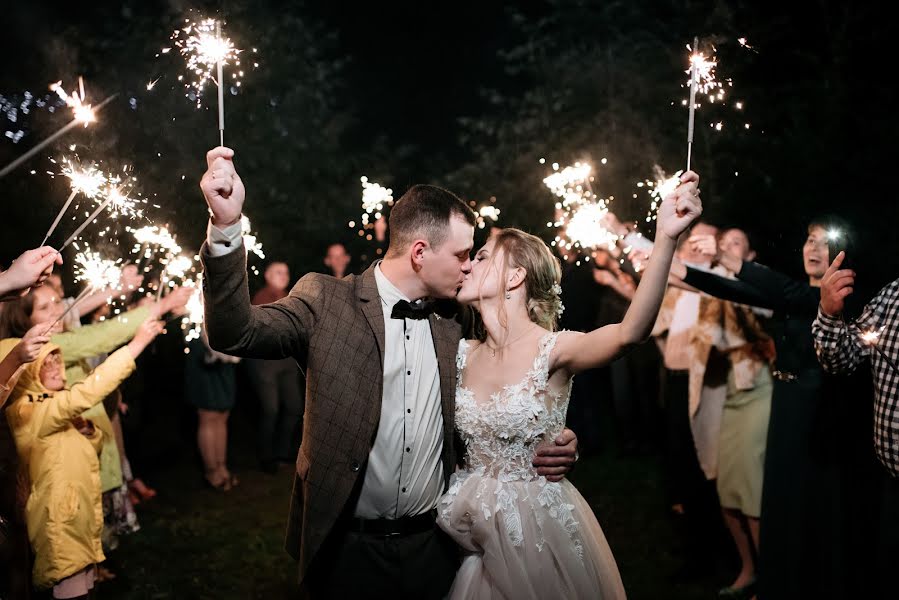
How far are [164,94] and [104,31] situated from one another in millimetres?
9129

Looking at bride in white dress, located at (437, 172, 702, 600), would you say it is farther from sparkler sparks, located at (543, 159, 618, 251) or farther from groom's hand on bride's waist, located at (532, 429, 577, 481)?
sparkler sparks, located at (543, 159, 618, 251)

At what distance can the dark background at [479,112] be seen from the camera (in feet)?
12.4

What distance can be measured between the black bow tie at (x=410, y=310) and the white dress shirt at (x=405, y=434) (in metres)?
0.02

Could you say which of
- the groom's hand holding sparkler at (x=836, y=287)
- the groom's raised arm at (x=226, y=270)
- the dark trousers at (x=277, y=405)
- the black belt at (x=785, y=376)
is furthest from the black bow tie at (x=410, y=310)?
the dark trousers at (x=277, y=405)

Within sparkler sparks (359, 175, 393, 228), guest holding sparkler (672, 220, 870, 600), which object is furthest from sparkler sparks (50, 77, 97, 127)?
sparkler sparks (359, 175, 393, 228)

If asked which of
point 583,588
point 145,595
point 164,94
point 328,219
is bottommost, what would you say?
point 145,595

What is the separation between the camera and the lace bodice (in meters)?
2.91

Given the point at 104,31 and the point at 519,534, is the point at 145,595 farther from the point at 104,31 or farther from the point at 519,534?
the point at 104,31

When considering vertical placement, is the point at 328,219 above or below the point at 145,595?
above

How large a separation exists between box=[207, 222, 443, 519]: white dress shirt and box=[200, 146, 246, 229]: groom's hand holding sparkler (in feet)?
2.78

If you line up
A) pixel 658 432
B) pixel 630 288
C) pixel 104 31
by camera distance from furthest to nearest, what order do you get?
pixel 104 31 → pixel 658 432 → pixel 630 288

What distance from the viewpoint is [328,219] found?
15.2 m

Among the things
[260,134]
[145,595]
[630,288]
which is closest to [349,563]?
[145,595]

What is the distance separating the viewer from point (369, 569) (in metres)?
2.77
